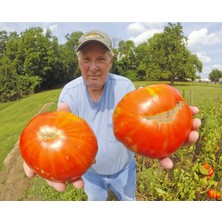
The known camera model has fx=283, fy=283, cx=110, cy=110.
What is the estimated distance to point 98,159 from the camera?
64.1 inches

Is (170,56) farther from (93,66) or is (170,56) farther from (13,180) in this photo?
(93,66)

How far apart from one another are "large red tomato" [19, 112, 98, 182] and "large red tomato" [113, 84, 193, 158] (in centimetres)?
14

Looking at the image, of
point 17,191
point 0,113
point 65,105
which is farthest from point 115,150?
point 0,113

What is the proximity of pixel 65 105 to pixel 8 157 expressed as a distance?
4.29 metres

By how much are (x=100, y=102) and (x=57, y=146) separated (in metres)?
0.62

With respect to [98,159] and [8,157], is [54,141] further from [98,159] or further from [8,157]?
[8,157]

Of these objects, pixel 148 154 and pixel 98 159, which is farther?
pixel 98 159

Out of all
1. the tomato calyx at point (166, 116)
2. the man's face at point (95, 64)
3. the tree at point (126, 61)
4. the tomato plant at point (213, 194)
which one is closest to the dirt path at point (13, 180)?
the tomato plant at point (213, 194)

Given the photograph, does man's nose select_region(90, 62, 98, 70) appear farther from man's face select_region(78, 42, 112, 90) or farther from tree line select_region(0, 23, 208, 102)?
tree line select_region(0, 23, 208, 102)

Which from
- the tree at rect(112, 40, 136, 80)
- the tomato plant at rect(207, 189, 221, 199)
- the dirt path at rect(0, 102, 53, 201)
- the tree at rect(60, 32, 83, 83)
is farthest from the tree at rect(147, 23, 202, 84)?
the tree at rect(60, 32, 83, 83)

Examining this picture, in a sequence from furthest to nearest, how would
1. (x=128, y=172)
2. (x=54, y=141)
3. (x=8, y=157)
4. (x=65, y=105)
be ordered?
(x=8, y=157) < (x=128, y=172) < (x=65, y=105) < (x=54, y=141)

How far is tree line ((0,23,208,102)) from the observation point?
11.9m

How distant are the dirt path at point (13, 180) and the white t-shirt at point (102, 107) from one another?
2506mm

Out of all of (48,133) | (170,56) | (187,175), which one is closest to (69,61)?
(170,56)
